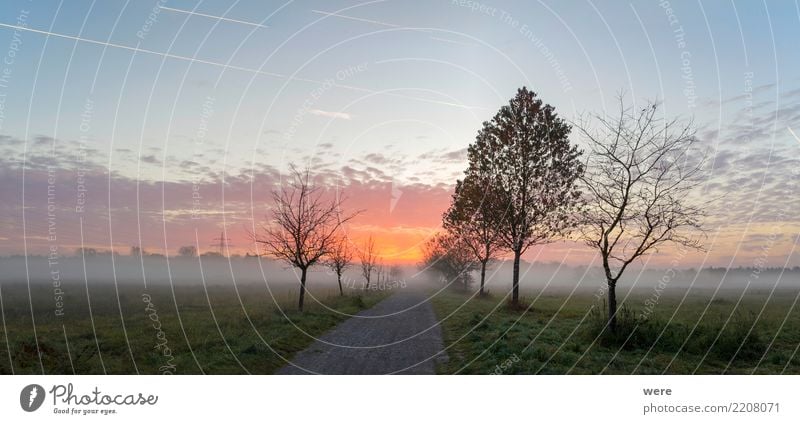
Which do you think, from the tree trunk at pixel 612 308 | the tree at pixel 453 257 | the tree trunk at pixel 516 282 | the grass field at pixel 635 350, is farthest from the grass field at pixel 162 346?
the tree at pixel 453 257

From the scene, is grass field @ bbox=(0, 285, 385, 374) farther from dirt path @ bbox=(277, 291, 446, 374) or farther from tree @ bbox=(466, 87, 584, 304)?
tree @ bbox=(466, 87, 584, 304)

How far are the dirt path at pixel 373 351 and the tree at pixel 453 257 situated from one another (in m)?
25.3

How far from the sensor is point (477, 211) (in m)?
34.2

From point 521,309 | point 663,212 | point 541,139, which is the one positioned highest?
point 541,139

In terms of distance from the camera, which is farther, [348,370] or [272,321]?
[272,321]

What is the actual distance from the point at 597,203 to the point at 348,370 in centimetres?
971

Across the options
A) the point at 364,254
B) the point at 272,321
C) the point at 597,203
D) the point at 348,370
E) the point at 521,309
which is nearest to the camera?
the point at 348,370

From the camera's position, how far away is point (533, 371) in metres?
12.2

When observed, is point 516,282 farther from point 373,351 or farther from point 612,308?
point 373,351

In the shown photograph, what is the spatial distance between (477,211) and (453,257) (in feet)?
98.5

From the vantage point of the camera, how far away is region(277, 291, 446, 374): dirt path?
1285cm

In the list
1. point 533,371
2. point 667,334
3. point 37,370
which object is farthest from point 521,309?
point 37,370
